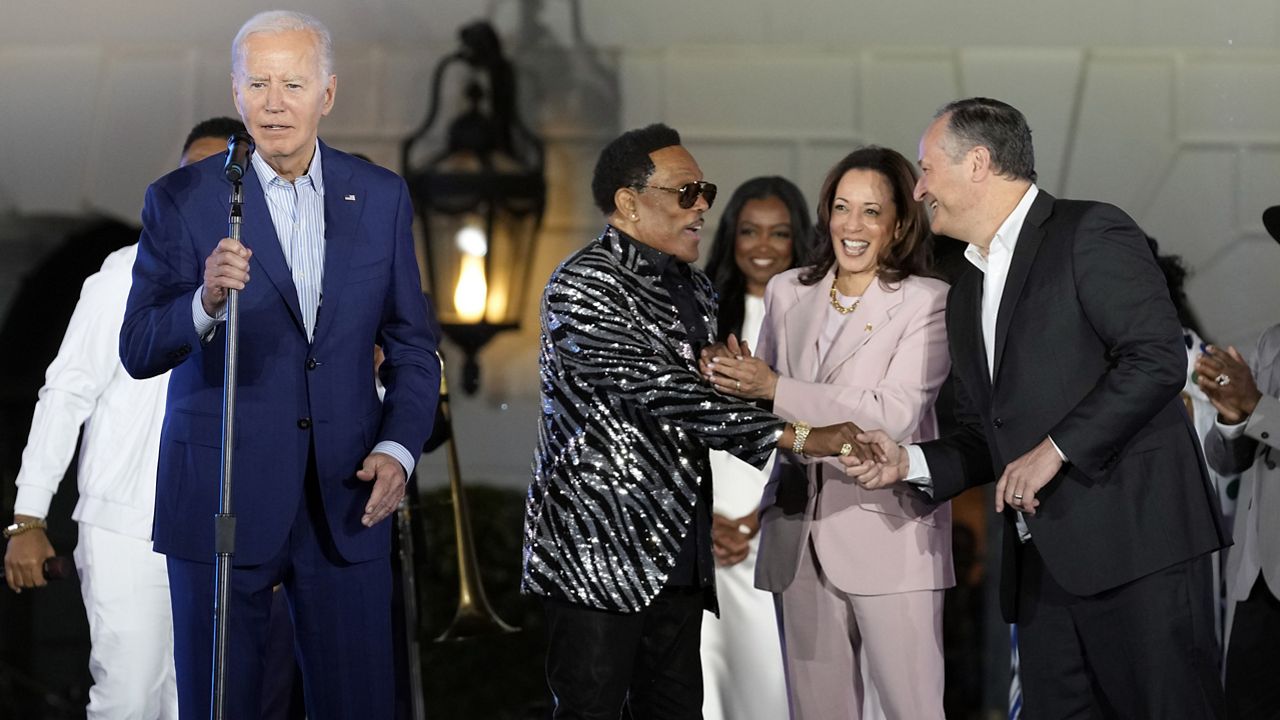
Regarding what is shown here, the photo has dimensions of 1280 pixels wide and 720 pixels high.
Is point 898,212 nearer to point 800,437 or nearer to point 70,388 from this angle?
point 800,437

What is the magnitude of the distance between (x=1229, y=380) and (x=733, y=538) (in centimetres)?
155

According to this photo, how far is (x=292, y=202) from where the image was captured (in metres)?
2.89

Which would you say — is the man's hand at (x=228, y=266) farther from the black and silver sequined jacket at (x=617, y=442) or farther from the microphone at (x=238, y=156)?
the black and silver sequined jacket at (x=617, y=442)

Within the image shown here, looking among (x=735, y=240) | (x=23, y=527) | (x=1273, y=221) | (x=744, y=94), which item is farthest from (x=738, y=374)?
(x=744, y=94)

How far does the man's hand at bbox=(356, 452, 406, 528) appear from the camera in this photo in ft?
9.04

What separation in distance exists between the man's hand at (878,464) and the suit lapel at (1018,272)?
0.30m

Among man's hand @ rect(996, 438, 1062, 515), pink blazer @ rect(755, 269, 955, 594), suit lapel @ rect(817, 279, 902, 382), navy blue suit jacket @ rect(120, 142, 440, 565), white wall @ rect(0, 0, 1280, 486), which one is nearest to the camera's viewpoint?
navy blue suit jacket @ rect(120, 142, 440, 565)

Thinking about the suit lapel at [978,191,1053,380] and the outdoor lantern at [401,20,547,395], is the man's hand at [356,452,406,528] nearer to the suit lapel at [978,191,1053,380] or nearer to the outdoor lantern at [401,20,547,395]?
the suit lapel at [978,191,1053,380]

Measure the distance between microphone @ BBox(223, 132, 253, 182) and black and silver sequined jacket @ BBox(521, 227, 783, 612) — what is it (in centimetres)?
94

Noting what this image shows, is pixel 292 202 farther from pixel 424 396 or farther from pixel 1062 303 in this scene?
pixel 1062 303

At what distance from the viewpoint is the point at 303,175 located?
2.92m

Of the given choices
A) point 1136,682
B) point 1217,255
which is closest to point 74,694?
point 1136,682

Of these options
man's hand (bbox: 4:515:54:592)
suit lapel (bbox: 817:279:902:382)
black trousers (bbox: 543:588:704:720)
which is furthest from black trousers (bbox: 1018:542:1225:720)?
man's hand (bbox: 4:515:54:592)

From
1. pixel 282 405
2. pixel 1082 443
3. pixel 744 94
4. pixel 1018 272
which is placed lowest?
pixel 1082 443
